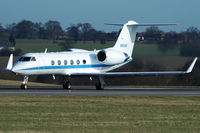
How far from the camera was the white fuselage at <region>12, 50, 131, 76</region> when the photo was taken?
36.7m

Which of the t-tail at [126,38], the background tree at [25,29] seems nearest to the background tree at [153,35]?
the t-tail at [126,38]

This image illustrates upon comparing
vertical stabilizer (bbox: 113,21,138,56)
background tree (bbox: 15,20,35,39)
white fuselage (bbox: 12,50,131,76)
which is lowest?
background tree (bbox: 15,20,35,39)

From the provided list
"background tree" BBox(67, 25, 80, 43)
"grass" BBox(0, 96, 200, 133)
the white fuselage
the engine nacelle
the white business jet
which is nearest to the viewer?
"grass" BBox(0, 96, 200, 133)

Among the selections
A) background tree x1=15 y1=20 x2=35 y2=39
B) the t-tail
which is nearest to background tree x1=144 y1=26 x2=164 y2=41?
the t-tail

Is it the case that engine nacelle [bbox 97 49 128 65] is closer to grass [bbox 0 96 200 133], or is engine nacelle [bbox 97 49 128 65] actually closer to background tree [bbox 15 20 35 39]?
grass [bbox 0 96 200 133]

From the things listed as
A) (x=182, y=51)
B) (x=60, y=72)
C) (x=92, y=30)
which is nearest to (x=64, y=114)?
(x=60, y=72)

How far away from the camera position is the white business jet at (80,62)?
36.9m

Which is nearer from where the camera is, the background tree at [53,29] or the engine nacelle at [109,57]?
the engine nacelle at [109,57]

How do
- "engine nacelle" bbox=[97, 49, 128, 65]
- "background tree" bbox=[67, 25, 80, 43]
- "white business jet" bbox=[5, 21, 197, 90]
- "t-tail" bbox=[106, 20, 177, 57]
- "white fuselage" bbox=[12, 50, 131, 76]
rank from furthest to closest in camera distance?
"background tree" bbox=[67, 25, 80, 43] < "t-tail" bbox=[106, 20, 177, 57] < "engine nacelle" bbox=[97, 49, 128, 65] < "white business jet" bbox=[5, 21, 197, 90] < "white fuselage" bbox=[12, 50, 131, 76]

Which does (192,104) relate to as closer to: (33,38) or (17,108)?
(17,108)

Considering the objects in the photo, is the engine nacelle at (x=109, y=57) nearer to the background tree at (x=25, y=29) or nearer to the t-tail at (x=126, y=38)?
the t-tail at (x=126, y=38)

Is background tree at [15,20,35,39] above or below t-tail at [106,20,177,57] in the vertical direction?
below

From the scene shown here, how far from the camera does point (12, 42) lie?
75125 millimetres

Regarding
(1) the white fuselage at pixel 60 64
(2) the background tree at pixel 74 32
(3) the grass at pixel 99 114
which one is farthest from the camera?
(2) the background tree at pixel 74 32
